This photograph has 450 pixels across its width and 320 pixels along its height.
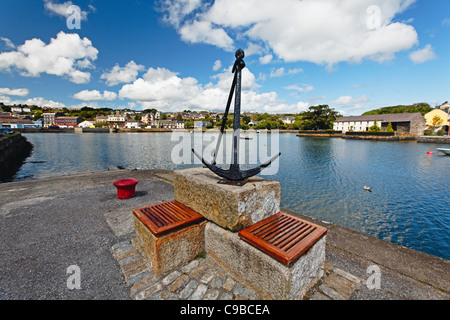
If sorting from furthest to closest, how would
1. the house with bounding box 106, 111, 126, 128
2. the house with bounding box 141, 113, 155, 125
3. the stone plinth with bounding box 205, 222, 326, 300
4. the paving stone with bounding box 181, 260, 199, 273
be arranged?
the house with bounding box 141, 113, 155, 125, the house with bounding box 106, 111, 126, 128, the paving stone with bounding box 181, 260, 199, 273, the stone plinth with bounding box 205, 222, 326, 300

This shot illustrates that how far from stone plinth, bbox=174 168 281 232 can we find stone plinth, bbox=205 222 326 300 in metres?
0.27

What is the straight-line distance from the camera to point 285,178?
1580 cm

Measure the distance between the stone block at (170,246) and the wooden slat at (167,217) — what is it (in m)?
0.10

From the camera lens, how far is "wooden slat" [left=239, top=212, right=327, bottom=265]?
2.44 m

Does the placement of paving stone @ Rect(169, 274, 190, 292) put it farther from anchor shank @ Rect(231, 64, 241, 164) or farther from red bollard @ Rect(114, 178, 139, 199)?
red bollard @ Rect(114, 178, 139, 199)

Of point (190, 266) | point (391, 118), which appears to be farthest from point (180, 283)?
point (391, 118)

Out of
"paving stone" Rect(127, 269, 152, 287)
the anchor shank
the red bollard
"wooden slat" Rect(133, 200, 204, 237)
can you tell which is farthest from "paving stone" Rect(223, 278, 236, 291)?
the red bollard

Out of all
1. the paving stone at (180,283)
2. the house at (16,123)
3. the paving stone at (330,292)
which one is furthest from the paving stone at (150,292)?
the house at (16,123)

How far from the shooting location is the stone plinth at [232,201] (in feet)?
9.67

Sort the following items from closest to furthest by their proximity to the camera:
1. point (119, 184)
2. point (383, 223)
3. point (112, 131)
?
1. point (119, 184)
2. point (383, 223)
3. point (112, 131)

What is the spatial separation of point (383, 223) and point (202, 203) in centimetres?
949
